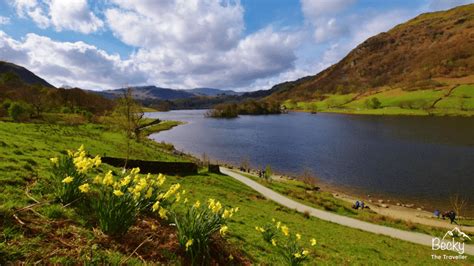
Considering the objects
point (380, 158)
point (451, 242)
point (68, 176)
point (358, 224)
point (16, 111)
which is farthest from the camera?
point (380, 158)

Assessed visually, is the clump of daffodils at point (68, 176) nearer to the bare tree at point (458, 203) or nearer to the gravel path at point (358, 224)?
the gravel path at point (358, 224)

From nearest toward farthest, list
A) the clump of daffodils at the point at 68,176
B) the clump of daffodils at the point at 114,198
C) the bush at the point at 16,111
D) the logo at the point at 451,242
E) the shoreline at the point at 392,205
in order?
the clump of daffodils at the point at 114,198 < the clump of daffodils at the point at 68,176 < the logo at the point at 451,242 < the shoreline at the point at 392,205 < the bush at the point at 16,111

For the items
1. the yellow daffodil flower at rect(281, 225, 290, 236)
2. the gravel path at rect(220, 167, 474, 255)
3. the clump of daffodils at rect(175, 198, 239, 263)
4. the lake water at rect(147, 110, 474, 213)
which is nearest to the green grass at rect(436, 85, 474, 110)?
the lake water at rect(147, 110, 474, 213)

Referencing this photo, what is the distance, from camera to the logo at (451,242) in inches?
823

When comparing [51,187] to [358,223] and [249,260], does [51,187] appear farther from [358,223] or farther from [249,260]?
[358,223]

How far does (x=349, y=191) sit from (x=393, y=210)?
9761 mm

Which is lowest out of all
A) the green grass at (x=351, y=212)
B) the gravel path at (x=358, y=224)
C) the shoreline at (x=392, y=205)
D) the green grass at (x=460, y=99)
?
the shoreline at (x=392, y=205)

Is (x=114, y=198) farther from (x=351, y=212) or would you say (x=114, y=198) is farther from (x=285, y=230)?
(x=351, y=212)

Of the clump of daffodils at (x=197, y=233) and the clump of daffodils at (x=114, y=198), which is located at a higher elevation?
the clump of daffodils at (x=114, y=198)

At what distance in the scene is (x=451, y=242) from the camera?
23531mm

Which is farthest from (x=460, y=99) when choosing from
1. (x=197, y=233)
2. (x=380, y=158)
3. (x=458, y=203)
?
(x=197, y=233)

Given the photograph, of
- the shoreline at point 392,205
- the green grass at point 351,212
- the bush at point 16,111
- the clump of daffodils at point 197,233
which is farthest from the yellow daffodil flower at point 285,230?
the bush at point 16,111

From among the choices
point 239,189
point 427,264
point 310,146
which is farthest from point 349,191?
point 310,146

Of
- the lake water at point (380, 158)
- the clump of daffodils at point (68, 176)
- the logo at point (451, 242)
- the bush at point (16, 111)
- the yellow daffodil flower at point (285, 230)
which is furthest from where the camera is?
the bush at point (16, 111)
